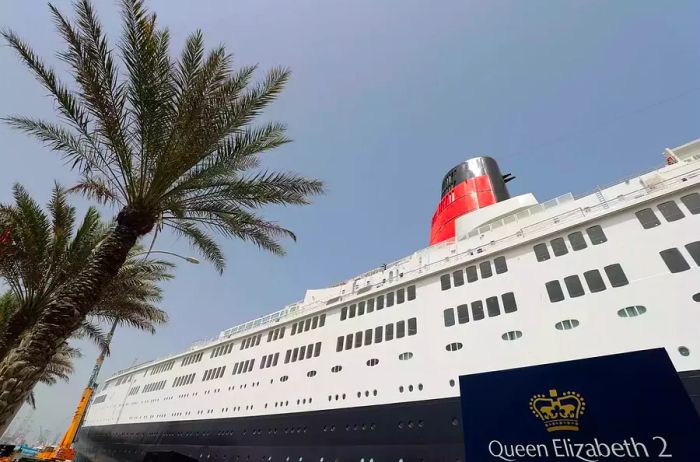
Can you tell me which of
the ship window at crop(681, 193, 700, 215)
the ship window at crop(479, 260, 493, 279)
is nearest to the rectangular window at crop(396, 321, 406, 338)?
the ship window at crop(479, 260, 493, 279)

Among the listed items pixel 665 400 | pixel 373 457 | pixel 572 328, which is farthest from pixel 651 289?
pixel 373 457

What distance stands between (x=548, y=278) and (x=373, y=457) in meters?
7.34

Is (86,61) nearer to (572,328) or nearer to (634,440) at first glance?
(634,440)

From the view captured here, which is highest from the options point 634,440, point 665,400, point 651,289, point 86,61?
point 86,61

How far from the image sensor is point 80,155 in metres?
7.01

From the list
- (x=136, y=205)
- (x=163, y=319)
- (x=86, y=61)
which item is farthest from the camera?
(x=163, y=319)

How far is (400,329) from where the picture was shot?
11820 mm

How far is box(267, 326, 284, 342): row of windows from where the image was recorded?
54.5 feet

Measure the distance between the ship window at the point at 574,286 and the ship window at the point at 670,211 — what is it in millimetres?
2695

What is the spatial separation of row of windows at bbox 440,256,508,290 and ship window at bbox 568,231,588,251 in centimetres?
195

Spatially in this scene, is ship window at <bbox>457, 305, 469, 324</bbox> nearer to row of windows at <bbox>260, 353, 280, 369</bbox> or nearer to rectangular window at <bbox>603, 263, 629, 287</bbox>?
rectangular window at <bbox>603, 263, 629, 287</bbox>

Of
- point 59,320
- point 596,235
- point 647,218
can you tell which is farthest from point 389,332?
point 59,320

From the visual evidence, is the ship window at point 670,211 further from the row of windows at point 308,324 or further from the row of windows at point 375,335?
the row of windows at point 308,324

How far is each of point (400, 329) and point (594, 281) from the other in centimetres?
605
